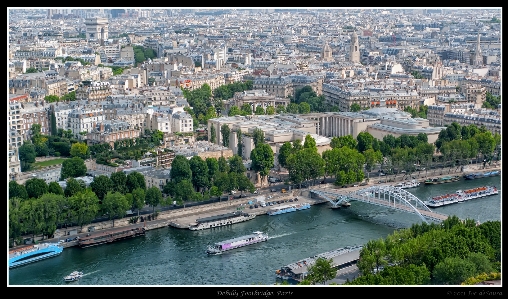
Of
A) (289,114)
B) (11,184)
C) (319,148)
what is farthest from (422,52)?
(11,184)

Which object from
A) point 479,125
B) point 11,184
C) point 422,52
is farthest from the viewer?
point 422,52

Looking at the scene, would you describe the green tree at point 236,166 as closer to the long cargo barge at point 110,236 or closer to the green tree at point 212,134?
the long cargo barge at point 110,236

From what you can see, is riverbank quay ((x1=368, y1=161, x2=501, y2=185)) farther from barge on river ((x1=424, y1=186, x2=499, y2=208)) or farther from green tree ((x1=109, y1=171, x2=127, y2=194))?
green tree ((x1=109, y1=171, x2=127, y2=194))

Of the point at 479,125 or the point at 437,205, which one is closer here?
the point at 437,205

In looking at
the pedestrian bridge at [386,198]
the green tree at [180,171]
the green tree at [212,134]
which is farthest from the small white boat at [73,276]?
the green tree at [212,134]

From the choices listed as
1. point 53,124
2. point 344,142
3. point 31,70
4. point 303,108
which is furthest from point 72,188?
point 31,70

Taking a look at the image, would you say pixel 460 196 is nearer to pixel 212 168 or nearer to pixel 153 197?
pixel 212 168

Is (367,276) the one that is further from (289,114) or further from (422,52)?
(422,52)

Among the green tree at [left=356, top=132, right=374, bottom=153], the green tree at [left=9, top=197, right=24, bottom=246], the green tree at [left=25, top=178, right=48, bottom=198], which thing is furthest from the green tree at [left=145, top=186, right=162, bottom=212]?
the green tree at [left=356, top=132, right=374, bottom=153]
